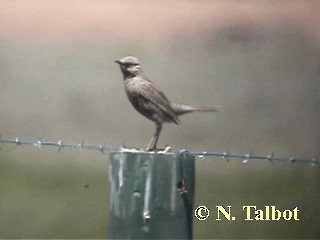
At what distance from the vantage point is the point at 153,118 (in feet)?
19.7

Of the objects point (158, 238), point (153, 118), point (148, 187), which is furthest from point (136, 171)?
point (153, 118)

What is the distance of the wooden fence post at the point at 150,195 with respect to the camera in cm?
385

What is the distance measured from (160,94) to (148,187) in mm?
2245

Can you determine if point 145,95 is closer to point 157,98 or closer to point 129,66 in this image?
point 157,98

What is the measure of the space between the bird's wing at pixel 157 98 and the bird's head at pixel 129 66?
0.41 feet

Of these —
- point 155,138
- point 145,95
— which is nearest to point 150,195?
point 155,138

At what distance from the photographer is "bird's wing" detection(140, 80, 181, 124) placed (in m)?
5.96

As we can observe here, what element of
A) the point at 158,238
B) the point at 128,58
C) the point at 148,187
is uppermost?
the point at 128,58

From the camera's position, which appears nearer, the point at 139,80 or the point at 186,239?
the point at 186,239

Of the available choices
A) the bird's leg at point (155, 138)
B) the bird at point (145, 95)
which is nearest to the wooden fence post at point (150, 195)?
the bird's leg at point (155, 138)

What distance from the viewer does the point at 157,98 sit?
19.6ft

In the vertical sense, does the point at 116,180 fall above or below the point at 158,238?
above

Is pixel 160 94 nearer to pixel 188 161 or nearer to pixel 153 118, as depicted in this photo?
pixel 153 118

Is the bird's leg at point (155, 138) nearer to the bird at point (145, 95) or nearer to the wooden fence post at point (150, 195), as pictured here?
the bird at point (145, 95)
